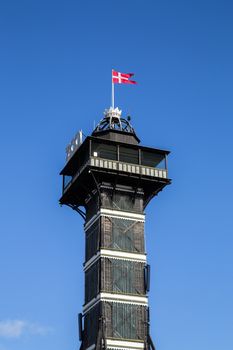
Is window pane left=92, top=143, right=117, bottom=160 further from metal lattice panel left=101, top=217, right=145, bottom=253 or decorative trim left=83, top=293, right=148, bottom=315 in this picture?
decorative trim left=83, top=293, right=148, bottom=315

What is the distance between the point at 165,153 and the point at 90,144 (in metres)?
11.2

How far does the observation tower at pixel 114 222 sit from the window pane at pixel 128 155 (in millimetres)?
134

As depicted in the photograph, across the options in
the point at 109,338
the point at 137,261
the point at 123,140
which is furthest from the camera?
the point at 123,140

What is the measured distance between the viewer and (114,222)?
3684 inches

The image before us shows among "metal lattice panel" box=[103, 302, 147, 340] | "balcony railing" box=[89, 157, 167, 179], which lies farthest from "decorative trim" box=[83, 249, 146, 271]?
"balcony railing" box=[89, 157, 167, 179]

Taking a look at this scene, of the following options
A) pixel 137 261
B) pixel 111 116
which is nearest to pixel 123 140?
pixel 111 116

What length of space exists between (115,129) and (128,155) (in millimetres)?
4486

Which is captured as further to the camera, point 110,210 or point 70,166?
point 70,166

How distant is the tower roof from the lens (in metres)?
99.2

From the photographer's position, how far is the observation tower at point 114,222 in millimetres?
88688

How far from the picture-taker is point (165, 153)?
99562 mm

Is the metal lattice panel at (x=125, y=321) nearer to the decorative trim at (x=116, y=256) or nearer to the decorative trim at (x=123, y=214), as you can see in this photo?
the decorative trim at (x=116, y=256)

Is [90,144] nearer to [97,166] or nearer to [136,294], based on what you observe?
[97,166]

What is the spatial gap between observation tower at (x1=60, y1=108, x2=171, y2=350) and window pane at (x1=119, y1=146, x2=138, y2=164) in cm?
13
